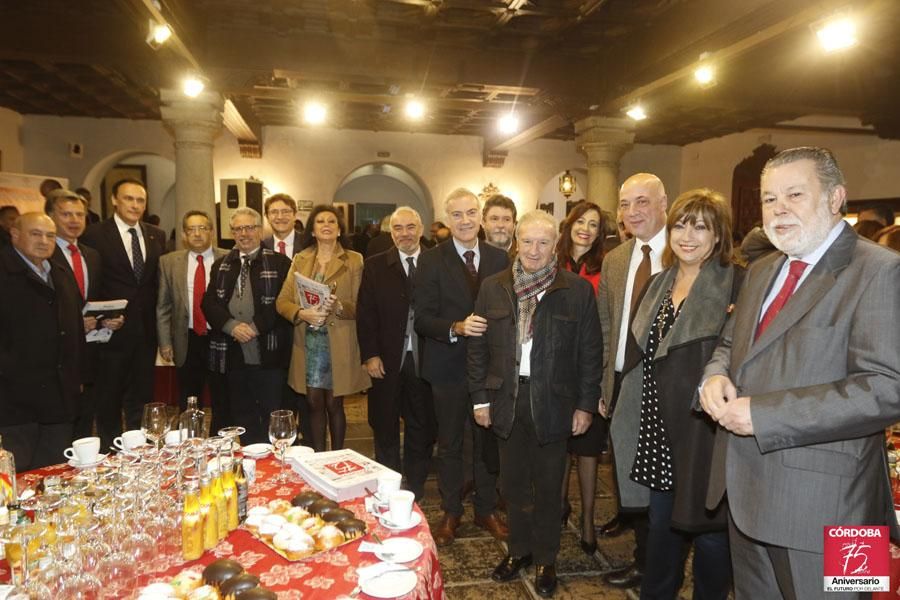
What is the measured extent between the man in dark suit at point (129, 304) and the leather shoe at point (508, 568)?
115 inches

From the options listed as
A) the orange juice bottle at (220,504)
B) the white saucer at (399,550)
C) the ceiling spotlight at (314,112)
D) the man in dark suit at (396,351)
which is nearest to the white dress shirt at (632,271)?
the man in dark suit at (396,351)

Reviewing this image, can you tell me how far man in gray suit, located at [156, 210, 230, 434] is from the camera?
159 inches

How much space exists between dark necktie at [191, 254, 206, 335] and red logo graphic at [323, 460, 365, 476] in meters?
2.41

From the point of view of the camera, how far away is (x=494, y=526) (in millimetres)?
3305

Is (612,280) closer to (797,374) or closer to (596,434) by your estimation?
(596,434)

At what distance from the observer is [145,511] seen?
59.7 inches

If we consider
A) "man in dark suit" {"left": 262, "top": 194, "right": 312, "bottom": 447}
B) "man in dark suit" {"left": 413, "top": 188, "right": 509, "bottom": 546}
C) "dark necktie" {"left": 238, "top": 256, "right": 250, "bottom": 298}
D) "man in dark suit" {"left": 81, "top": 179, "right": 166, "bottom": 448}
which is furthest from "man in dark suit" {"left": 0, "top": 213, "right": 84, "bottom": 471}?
"man in dark suit" {"left": 413, "top": 188, "right": 509, "bottom": 546}

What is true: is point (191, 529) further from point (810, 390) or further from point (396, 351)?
point (396, 351)

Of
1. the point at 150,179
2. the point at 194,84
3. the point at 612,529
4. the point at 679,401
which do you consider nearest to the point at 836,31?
the point at 679,401

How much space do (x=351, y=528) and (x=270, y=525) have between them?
246 millimetres

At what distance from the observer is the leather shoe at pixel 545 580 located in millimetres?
2748

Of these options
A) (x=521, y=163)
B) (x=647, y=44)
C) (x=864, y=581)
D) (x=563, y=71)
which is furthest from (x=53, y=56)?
(x=521, y=163)

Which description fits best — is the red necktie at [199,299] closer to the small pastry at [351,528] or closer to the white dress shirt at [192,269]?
the white dress shirt at [192,269]
